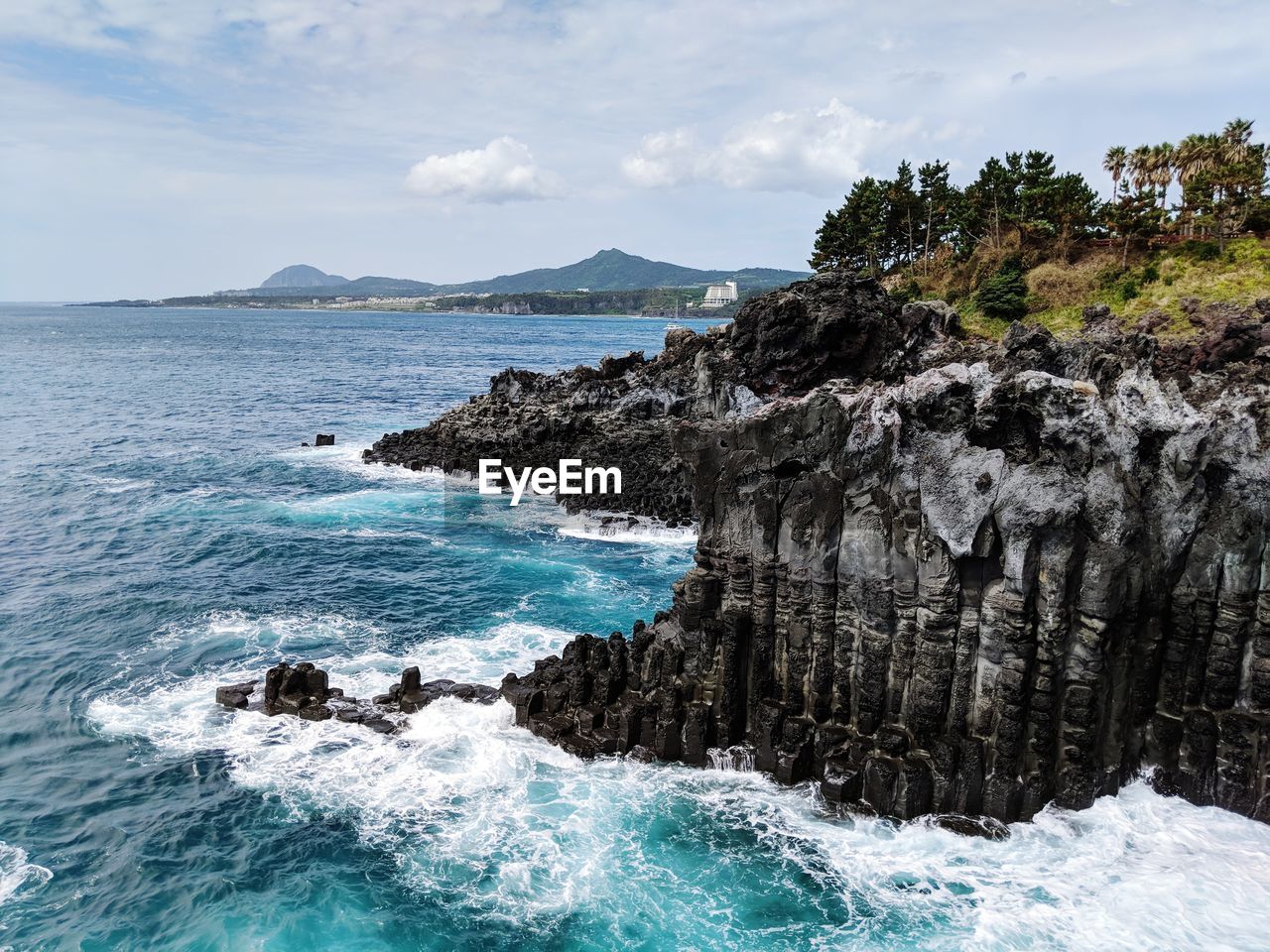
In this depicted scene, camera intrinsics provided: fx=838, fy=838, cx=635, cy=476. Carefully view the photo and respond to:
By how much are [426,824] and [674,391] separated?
52.8 m

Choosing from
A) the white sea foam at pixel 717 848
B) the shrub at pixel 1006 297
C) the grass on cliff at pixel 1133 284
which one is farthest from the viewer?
the shrub at pixel 1006 297

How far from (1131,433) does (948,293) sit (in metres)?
67.0

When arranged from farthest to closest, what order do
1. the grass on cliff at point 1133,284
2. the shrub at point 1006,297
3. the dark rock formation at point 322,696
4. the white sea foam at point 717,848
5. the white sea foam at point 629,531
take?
the shrub at point 1006,297 → the grass on cliff at point 1133,284 → the white sea foam at point 629,531 → the dark rock formation at point 322,696 → the white sea foam at point 717,848

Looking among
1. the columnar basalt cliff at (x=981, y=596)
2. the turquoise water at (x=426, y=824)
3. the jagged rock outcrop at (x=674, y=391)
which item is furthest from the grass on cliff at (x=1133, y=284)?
the turquoise water at (x=426, y=824)

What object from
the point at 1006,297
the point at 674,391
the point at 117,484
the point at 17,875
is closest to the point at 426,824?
the point at 17,875

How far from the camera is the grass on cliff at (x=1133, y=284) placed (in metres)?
64.9

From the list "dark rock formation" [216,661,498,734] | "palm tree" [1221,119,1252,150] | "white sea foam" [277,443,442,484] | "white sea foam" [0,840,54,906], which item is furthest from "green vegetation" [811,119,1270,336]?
"white sea foam" [0,840,54,906]

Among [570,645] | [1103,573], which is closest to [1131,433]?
[1103,573]

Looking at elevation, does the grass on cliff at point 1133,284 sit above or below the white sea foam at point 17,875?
above

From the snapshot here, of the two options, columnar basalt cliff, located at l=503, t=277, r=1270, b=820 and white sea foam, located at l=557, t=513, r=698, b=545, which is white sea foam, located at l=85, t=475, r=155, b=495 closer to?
white sea foam, located at l=557, t=513, r=698, b=545

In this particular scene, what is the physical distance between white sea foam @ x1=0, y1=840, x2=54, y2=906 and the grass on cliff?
229 ft

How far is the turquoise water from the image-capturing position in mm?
21250

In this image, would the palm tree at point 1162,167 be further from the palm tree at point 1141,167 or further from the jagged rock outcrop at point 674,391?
the jagged rock outcrop at point 674,391

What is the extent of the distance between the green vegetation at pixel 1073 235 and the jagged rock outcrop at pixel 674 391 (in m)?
18.5
